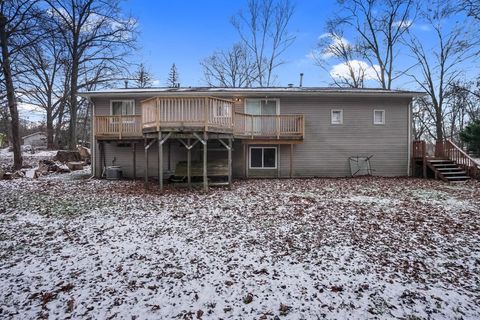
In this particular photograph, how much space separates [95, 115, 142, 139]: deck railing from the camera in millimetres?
12141

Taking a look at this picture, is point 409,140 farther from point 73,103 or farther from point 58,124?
point 58,124

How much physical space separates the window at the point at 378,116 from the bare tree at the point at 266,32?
13746mm

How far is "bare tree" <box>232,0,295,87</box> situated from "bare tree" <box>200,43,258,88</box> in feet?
3.23

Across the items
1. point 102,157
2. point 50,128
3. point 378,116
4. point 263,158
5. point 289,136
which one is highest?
point 50,128

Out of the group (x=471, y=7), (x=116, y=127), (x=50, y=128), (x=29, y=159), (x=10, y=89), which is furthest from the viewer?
(x=50, y=128)

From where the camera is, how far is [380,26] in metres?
23.8

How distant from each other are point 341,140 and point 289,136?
311 cm

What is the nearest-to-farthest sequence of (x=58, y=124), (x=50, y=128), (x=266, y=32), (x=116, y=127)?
(x=116, y=127) → (x=266, y=32) → (x=50, y=128) → (x=58, y=124)

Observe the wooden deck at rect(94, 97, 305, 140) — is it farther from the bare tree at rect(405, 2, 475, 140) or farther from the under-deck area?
the bare tree at rect(405, 2, 475, 140)

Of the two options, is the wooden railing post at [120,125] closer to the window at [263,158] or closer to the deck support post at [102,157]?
the deck support post at [102,157]

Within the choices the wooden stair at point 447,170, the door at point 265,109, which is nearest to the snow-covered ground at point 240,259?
the wooden stair at point 447,170

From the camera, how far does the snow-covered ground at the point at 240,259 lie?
127 inches

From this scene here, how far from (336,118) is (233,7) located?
18.7 m

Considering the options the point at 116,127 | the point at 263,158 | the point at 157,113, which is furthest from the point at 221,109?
the point at 116,127
